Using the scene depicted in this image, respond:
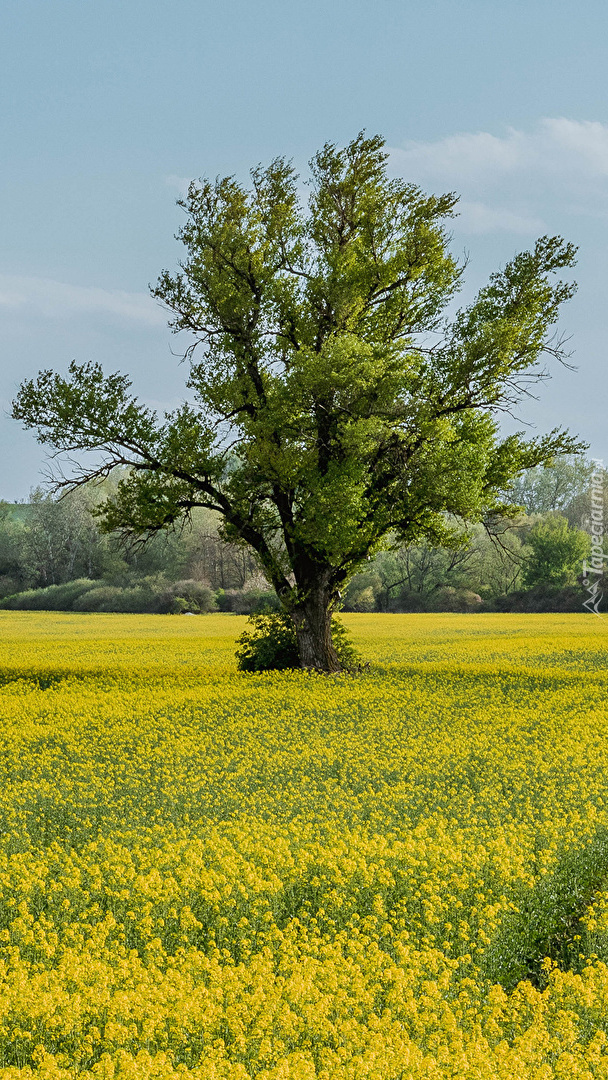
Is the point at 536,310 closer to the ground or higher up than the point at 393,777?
higher up

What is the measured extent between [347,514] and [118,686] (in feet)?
24.9

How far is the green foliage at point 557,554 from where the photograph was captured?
7062 cm

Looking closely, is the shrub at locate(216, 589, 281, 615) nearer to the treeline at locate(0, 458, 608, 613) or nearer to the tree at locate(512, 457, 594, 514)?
the treeline at locate(0, 458, 608, 613)

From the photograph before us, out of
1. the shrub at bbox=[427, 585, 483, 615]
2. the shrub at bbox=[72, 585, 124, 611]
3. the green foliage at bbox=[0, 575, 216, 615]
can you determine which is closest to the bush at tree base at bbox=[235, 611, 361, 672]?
the green foliage at bbox=[0, 575, 216, 615]

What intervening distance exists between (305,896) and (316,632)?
16038 mm

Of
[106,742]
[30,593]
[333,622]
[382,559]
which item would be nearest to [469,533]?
[333,622]

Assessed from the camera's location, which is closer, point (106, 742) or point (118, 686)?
point (106, 742)

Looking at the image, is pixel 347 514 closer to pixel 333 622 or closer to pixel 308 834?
pixel 333 622

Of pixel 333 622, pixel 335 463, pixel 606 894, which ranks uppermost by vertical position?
pixel 335 463

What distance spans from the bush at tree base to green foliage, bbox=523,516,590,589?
158 feet

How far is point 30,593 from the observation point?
80438 millimetres

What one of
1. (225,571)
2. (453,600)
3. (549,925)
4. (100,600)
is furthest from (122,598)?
(549,925)

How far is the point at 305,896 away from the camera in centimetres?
814

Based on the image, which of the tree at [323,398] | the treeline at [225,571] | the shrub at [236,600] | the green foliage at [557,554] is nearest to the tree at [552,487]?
the treeline at [225,571]
